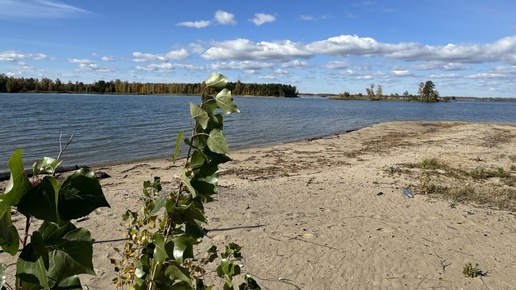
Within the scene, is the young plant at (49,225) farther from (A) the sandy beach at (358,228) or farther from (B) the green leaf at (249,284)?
(A) the sandy beach at (358,228)

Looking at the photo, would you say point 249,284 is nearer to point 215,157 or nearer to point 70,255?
point 215,157

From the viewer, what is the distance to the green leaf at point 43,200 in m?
0.73

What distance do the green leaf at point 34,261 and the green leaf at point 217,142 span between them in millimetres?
523

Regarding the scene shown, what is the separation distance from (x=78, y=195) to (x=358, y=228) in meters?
5.88

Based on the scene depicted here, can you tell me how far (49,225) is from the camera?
33.3 inches

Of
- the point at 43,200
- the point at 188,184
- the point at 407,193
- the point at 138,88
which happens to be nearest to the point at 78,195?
the point at 43,200

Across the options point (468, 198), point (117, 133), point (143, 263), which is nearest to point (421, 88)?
point (117, 133)

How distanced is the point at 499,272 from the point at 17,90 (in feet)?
428

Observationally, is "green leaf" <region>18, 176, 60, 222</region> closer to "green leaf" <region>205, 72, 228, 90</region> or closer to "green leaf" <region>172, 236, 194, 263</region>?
"green leaf" <region>172, 236, 194, 263</region>

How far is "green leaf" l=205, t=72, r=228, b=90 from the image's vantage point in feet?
3.89

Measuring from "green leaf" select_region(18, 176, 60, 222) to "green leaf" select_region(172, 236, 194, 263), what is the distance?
45 cm

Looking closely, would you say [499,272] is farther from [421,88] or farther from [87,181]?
[421,88]

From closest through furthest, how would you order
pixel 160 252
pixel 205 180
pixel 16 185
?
1. pixel 16 185
2. pixel 160 252
3. pixel 205 180

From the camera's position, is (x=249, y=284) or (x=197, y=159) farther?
(x=249, y=284)
